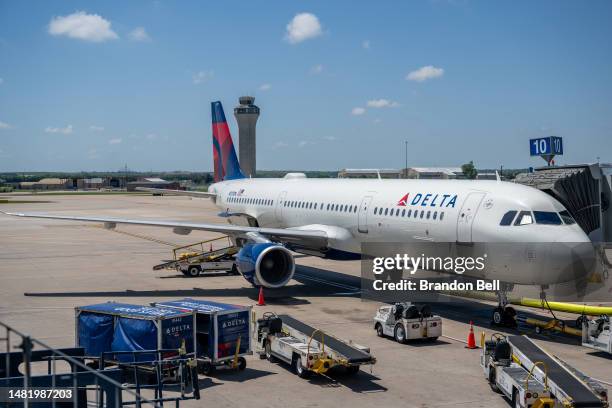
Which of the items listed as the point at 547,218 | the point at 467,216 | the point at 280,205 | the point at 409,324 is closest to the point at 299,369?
the point at 409,324

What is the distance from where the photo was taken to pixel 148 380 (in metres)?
14.3

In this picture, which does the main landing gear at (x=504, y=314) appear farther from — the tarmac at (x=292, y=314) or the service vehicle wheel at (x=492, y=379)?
the service vehicle wheel at (x=492, y=379)

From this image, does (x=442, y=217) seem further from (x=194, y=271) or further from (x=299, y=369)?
(x=194, y=271)

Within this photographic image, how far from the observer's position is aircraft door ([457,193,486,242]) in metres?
19.2

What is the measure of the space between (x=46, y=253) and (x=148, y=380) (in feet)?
87.5

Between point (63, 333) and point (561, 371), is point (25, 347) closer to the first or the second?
point (561, 371)

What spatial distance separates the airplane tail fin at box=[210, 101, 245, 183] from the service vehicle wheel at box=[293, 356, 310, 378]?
25.0m

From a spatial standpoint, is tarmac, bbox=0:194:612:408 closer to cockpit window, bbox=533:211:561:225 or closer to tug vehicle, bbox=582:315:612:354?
tug vehicle, bbox=582:315:612:354

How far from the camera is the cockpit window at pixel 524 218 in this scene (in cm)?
1808

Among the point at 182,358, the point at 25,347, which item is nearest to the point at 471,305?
the point at 182,358

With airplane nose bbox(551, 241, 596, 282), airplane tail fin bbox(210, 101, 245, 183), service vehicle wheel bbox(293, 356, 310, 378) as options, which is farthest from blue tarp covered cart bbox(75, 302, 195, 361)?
airplane tail fin bbox(210, 101, 245, 183)

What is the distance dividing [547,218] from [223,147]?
2489cm

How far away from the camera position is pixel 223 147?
39906 mm

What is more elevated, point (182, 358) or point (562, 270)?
point (562, 270)
